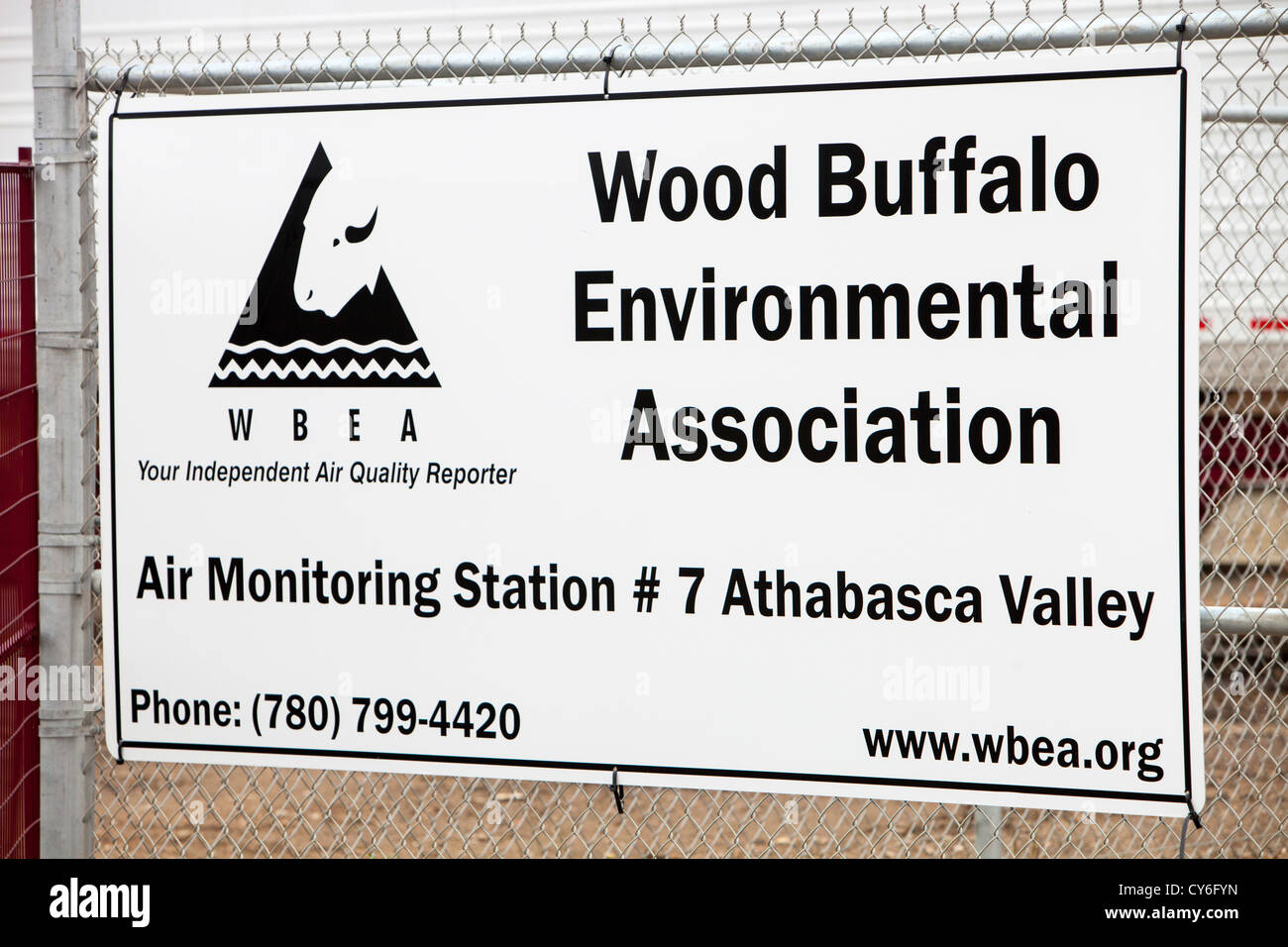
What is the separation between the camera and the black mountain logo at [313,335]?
2846 mm

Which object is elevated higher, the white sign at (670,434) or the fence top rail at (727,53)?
the fence top rail at (727,53)

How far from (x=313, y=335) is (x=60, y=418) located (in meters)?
0.73

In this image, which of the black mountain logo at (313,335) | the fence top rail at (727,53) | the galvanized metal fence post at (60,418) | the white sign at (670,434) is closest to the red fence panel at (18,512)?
the galvanized metal fence post at (60,418)

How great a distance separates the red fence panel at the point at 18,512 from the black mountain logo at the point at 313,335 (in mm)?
573

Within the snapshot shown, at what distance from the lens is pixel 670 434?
8.91 feet

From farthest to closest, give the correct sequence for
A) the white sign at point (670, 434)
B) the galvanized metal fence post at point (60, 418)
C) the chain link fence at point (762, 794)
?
1. the galvanized metal fence post at point (60, 418)
2. the chain link fence at point (762, 794)
3. the white sign at point (670, 434)

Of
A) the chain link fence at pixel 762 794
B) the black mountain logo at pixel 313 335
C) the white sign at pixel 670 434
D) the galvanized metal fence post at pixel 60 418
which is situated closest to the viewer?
the white sign at pixel 670 434

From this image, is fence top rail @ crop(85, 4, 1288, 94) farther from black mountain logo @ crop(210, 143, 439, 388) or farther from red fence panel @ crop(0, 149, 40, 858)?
red fence panel @ crop(0, 149, 40, 858)

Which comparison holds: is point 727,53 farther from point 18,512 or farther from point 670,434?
point 18,512

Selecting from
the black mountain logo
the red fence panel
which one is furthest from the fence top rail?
the red fence panel

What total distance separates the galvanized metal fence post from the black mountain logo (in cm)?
44

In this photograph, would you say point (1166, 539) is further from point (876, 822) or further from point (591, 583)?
point (876, 822)

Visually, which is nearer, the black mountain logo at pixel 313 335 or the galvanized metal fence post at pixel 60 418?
the black mountain logo at pixel 313 335

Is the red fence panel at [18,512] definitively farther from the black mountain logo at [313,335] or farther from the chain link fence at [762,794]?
the black mountain logo at [313,335]
